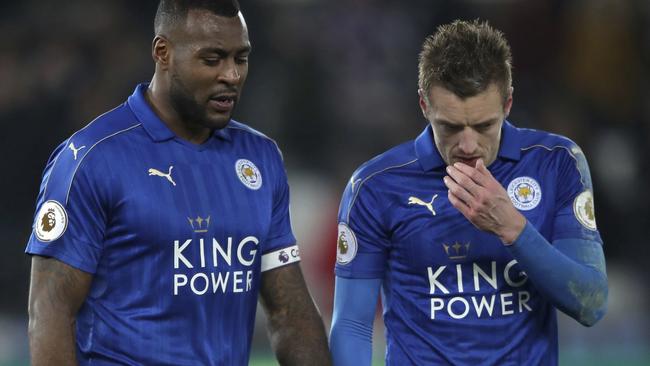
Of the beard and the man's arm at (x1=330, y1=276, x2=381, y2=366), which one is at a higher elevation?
the beard

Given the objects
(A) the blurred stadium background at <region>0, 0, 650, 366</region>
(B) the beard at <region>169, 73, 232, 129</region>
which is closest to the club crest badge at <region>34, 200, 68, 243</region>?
(B) the beard at <region>169, 73, 232, 129</region>

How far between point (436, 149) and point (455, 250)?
39 centimetres

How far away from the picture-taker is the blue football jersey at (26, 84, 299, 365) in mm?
4293

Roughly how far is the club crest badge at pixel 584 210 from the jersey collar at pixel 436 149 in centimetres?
27

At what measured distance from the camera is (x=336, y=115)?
37.2ft

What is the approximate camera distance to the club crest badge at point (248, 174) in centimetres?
463

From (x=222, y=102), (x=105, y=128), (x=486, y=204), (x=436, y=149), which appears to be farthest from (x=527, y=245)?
(x=105, y=128)

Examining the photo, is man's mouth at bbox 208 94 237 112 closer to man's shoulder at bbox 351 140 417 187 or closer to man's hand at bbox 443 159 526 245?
man's shoulder at bbox 351 140 417 187

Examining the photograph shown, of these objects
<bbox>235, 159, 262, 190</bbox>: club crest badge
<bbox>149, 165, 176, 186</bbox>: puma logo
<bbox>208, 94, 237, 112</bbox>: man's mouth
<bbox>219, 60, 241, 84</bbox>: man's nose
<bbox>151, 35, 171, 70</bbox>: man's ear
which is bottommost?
<bbox>149, 165, 176, 186</bbox>: puma logo

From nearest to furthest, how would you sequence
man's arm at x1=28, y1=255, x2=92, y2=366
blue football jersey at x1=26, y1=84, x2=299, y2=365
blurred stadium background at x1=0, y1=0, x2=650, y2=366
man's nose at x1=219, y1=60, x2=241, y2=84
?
man's arm at x1=28, y1=255, x2=92, y2=366 < blue football jersey at x1=26, y1=84, x2=299, y2=365 < man's nose at x1=219, y1=60, x2=241, y2=84 < blurred stadium background at x1=0, y1=0, x2=650, y2=366

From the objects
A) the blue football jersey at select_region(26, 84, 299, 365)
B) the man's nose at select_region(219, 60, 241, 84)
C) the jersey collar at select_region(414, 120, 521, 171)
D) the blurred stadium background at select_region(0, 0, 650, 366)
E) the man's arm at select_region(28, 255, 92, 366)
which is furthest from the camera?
the blurred stadium background at select_region(0, 0, 650, 366)

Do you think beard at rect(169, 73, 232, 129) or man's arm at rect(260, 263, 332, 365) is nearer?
beard at rect(169, 73, 232, 129)

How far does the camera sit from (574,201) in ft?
15.0

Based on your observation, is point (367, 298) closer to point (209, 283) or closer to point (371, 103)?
point (209, 283)
